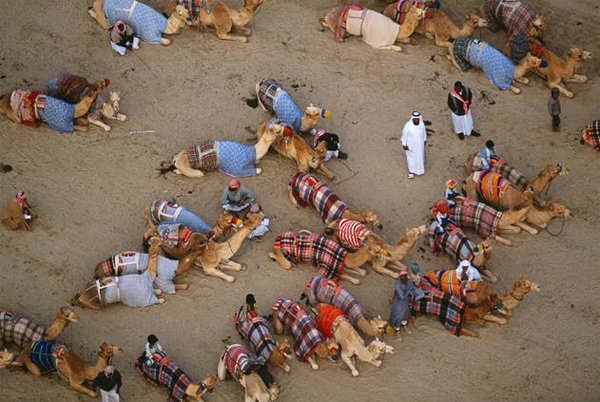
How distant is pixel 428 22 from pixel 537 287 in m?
6.66

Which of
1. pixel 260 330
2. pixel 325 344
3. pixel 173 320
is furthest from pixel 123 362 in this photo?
pixel 325 344

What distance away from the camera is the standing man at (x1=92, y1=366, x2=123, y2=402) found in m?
12.8

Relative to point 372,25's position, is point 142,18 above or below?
below

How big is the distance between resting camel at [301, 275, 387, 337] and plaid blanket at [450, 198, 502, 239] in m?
2.31

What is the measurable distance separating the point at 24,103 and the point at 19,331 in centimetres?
460

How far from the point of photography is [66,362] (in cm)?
1315

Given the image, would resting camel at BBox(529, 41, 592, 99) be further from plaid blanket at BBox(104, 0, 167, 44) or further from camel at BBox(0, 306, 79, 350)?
camel at BBox(0, 306, 79, 350)

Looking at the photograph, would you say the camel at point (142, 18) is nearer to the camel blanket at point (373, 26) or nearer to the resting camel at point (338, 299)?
the camel blanket at point (373, 26)

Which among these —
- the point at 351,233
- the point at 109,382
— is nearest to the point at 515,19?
the point at 351,233

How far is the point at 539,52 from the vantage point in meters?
17.8

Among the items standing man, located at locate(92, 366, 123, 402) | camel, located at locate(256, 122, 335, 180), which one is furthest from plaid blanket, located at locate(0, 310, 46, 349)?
camel, located at locate(256, 122, 335, 180)

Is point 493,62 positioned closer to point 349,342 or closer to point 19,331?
point 349,342

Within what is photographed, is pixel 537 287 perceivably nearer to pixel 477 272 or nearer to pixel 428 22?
pixel 477 272

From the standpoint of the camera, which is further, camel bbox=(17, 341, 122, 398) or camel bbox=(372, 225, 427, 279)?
camel bbox=(372, 225, 427, 279)
